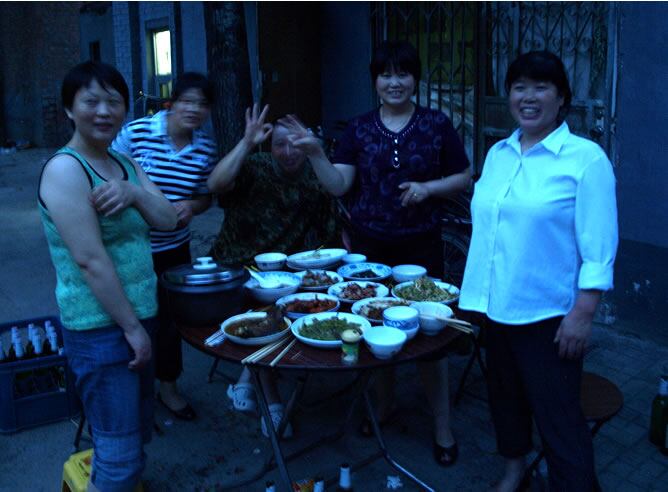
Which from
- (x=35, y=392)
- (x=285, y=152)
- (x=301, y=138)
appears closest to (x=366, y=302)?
(x=301, y=138)

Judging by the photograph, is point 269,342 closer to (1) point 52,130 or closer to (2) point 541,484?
(2) point 541,484

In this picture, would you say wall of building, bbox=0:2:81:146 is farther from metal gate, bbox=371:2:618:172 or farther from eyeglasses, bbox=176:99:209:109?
eyeglasses, bbox=176:99:209:109

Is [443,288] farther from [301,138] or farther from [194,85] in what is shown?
[194,85]

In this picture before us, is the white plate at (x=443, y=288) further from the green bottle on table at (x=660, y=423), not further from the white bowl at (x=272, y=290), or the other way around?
the green bottle on table at (x=660, y=423)

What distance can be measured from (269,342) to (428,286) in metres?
0.86

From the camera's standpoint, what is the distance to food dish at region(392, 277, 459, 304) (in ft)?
9.59

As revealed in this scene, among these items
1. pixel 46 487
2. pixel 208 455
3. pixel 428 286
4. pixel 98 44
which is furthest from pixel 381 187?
pixel 98 44

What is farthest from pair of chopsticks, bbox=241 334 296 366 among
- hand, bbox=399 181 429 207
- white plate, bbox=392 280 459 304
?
hand, bbox=399 181 429 207

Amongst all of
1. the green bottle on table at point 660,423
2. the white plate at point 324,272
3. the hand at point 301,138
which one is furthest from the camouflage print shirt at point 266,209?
the green bottle on table at point 660,423

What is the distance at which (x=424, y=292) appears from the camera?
9.71 feet

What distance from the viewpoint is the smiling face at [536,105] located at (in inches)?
93.9

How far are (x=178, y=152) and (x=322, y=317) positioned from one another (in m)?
1.40

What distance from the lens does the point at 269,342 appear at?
255 centimetres

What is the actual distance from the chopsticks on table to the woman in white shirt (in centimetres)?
77
